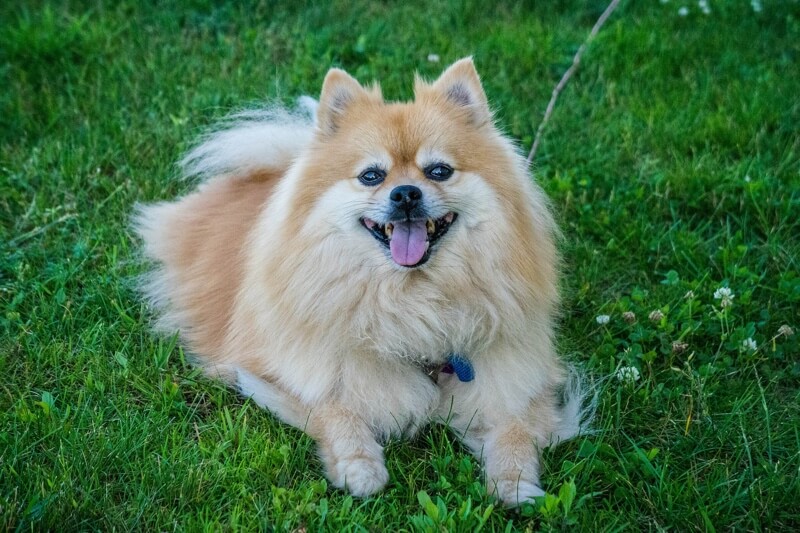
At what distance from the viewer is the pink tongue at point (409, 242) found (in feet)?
9.17

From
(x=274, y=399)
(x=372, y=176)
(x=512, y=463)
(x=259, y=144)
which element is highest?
(x=372, y=176)

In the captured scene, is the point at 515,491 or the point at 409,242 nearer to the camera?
the point at 515,491

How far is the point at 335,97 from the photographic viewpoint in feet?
10.0

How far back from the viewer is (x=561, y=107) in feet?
17.1

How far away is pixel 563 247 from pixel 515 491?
1703 millimetres

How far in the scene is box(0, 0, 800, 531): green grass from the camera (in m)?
2.59

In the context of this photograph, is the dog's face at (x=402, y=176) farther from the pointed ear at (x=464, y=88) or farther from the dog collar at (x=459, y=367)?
the dog collar at (x=459, y=367)

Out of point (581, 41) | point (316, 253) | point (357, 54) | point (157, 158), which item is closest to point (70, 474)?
point (316, 253)

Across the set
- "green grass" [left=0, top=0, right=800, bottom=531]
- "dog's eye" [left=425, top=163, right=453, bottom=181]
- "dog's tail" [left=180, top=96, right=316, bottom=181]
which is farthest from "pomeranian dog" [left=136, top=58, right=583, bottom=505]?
"dog's tail" [left=180, top=96, right=316, bottom=181]

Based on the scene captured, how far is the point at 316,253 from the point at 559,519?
1.17 metres

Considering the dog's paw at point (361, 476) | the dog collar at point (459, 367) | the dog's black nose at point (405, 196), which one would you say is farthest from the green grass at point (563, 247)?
the dog's black nose at point (405, 196)

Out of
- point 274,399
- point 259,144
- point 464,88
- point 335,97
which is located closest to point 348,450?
point 274,399

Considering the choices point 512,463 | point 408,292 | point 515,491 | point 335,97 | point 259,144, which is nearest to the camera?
point 515,491

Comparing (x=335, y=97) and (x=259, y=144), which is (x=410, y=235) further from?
(x=259, y=144)
